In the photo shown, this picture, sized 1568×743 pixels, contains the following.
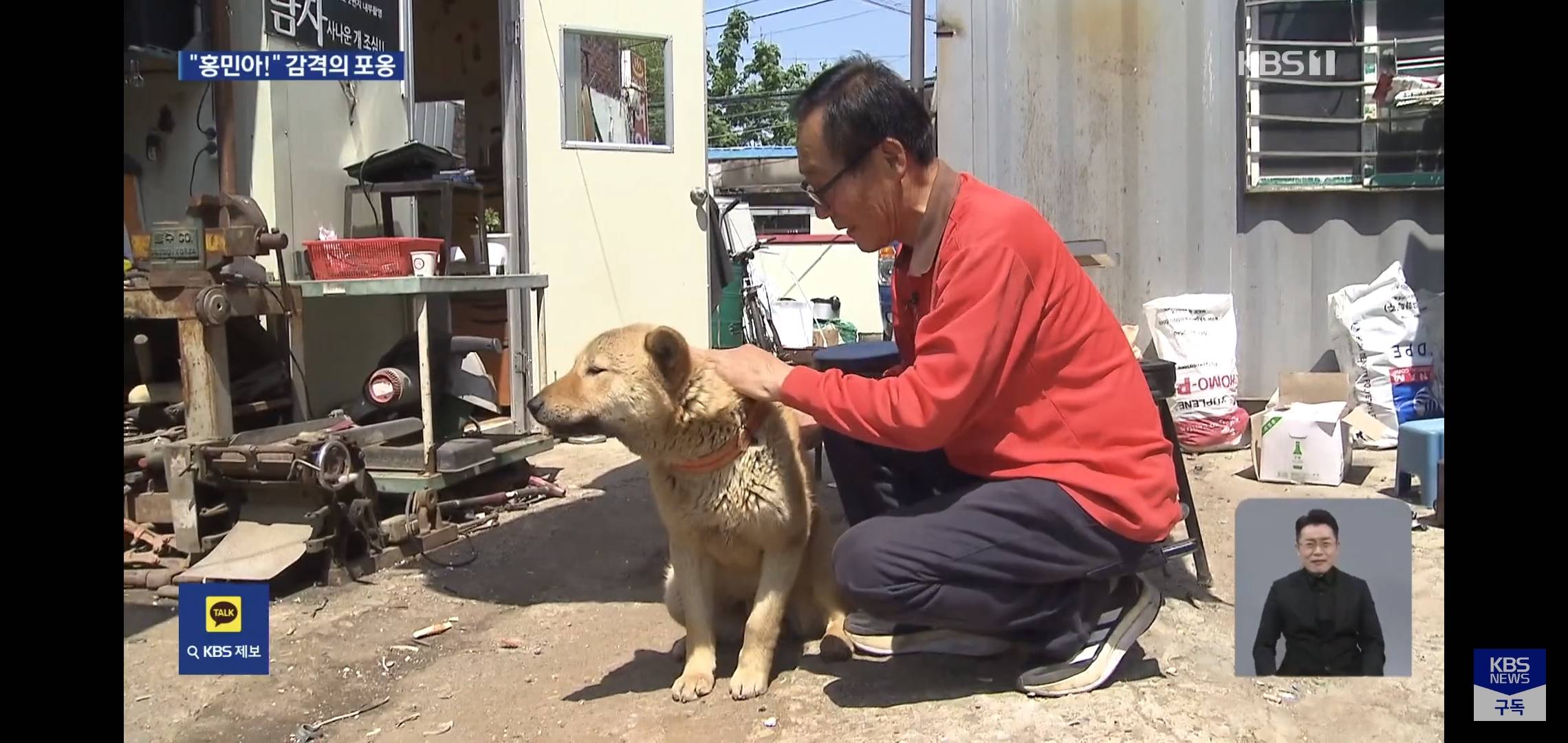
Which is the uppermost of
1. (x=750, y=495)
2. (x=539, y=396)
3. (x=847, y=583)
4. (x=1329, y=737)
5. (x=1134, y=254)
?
(x=1134, y=254)

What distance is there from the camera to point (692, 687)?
2721 mm

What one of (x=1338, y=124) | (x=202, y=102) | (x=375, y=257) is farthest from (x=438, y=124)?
(x=1338, y=124)

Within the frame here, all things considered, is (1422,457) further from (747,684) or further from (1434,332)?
Answer: (747,684)

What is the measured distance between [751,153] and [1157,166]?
14.0 metres

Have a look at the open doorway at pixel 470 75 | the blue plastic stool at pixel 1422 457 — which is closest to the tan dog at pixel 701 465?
the blue plastic stool at pixel 1422 457

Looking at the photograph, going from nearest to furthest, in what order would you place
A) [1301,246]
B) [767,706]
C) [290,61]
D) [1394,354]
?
[767,706] < [290,61] < [1394,354] < [1301,246]

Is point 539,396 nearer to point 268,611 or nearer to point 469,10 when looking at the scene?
point 268,611

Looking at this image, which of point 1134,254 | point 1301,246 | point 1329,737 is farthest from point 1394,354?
point 1329,737

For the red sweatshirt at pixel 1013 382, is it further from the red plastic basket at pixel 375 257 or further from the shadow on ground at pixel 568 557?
the red plastic basket at pixel 375 257

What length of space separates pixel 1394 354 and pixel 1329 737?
340 centimetres
